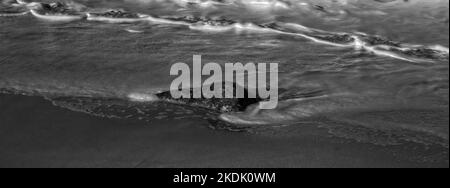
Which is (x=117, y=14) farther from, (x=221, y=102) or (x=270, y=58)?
(x=221, y=102)

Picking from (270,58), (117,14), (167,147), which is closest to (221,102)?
(167,147)

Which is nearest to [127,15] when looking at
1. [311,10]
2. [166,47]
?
[166,47]

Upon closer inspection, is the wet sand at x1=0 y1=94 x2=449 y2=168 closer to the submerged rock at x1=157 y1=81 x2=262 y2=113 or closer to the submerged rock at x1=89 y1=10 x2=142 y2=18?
the submerged rock at x1=157 y1=81 x2=262 y2=113

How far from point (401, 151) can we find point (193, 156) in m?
1.37

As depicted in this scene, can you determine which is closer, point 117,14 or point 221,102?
point 221,102

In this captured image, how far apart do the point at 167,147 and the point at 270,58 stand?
6.49 ft

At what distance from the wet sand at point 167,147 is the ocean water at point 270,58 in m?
0.13

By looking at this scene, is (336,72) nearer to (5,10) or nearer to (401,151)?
(401,151)

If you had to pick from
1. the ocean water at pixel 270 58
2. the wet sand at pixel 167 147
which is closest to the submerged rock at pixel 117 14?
the ocean water at pixel 270 58

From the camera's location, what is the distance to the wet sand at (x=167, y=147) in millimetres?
3529

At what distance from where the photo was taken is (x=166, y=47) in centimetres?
569

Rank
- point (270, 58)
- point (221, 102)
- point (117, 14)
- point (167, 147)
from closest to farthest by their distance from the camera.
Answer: point (167, 147) → point (221, 102) → point (270, 58) → point (117, 14)

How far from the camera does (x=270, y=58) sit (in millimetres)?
5348
